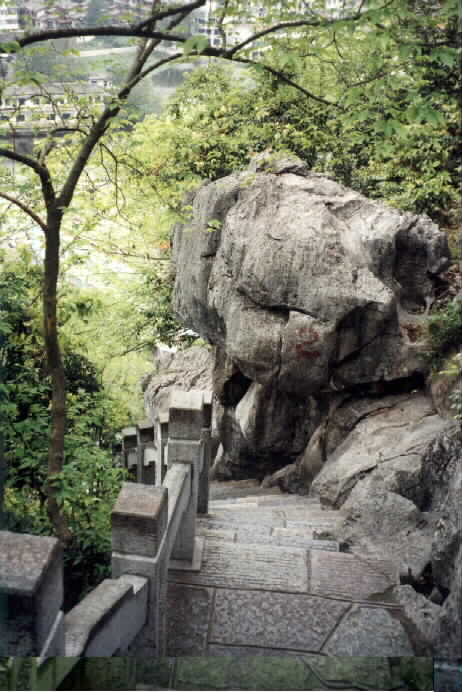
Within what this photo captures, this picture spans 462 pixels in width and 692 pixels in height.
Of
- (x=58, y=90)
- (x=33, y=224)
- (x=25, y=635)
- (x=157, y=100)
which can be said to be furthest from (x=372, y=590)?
(x=58, y=90)

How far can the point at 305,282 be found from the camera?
424cm

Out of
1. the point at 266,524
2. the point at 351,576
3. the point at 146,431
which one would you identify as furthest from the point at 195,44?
the point at 266,524

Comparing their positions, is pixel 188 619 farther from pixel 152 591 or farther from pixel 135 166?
pixel 135 166

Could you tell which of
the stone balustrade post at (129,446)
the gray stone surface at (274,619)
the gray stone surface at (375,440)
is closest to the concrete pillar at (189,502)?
the stone balustrade post at (129,446)

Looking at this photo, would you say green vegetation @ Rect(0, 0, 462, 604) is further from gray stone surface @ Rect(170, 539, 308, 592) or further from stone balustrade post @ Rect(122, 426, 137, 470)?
gray stone surface @ Rect(170, 539, 308, 592)

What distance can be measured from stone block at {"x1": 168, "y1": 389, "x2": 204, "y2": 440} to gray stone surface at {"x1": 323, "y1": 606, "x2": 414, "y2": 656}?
60.2 inches

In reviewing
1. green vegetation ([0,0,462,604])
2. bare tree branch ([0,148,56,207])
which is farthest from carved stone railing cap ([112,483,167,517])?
bare tree branch ([0,148,56,207])

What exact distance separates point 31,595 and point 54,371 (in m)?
1.34

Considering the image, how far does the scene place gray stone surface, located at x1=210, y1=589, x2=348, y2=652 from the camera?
3188mm

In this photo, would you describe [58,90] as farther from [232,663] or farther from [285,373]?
[232,663]

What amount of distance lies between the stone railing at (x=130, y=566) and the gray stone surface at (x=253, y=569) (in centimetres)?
12

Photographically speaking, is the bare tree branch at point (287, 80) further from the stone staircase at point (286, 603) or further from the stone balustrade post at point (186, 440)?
the stone staircase at point (286, 603)

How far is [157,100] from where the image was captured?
323 cm

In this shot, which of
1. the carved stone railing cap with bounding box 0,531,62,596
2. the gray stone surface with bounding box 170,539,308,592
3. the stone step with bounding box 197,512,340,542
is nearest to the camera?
the carved stone railing cap with bounding box 0,531,62,596
